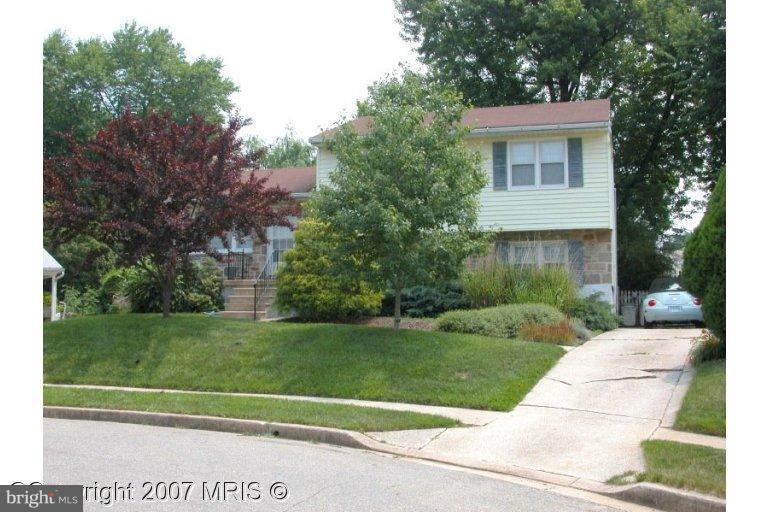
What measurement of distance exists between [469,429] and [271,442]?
2543 mm

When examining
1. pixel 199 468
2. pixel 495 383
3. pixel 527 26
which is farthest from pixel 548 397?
pixel 527 26

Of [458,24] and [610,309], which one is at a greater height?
[458,24]

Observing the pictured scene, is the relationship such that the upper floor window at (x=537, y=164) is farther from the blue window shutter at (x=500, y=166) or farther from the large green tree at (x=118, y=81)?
the large green tree at (x=118, y=81)

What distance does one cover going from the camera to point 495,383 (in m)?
12.5

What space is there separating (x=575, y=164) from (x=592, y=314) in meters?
4.70

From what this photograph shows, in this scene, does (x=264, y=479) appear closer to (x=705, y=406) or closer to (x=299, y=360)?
(x=705, y=406)

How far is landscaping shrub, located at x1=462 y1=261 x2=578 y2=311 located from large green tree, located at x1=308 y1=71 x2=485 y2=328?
444 centimetres

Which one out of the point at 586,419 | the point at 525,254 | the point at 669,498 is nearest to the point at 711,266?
the point at 586,419

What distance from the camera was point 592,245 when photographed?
888 inches

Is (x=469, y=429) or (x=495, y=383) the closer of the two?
(x=469, y=429)

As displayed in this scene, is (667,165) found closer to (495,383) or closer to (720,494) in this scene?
(495,383)

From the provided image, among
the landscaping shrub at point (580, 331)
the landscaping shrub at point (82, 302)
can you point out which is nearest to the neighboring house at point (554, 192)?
the landscaping shrub at point (580, 331)

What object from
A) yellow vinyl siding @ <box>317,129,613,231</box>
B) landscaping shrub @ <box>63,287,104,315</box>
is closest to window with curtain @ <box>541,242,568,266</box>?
yellow vinyl siding @ <box>317,129,613,231</box>

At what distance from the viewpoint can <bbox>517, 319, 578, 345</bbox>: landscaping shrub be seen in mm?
16250
